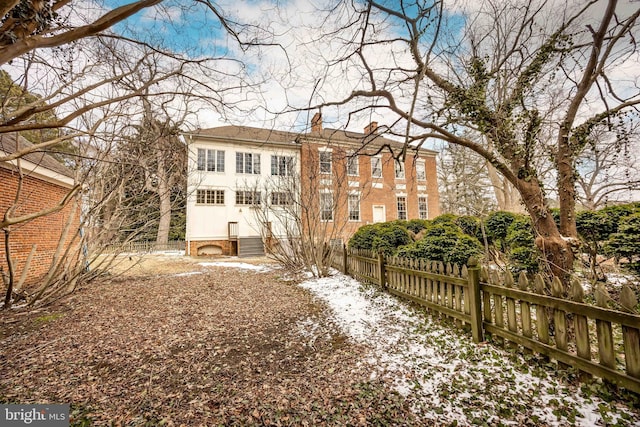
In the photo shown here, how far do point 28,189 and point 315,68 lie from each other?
8.12 meters

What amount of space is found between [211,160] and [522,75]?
1716 centimetres

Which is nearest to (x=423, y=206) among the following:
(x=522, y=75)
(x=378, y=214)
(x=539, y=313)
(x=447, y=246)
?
(x=378, y=214)

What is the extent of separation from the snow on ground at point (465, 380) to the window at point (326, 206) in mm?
4626

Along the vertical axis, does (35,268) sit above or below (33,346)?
above

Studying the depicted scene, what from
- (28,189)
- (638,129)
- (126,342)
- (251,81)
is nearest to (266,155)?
(28,189)

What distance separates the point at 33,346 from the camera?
139 inches

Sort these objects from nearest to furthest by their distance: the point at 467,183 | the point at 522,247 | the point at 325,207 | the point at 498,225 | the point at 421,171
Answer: the point at 522,247, the point at 467,183, the point at 498,225, the point at 325,207, the point at 421,171

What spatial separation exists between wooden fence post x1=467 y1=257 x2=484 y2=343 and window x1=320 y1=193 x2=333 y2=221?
5.19m

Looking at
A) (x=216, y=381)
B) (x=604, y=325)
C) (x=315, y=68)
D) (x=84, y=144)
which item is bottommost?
(x=216, y=381)

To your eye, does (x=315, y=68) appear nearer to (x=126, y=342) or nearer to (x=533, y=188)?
(x=533, y=188)

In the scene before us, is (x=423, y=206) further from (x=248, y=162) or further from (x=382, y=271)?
(x=382, y=271)

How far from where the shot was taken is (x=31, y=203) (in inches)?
273

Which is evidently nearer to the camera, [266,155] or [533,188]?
[533,188]

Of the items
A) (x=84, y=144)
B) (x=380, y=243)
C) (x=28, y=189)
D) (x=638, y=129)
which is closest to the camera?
(x=638, y=129)
